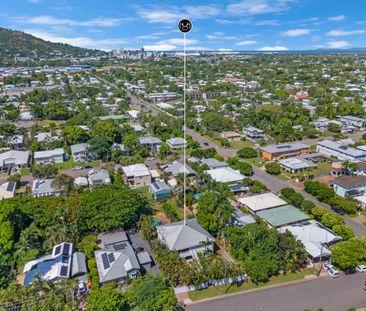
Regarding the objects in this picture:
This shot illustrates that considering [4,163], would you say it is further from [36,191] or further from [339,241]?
[339,241]

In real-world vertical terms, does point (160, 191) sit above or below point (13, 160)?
below

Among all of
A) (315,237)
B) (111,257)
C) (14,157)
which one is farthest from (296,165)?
(14,157)

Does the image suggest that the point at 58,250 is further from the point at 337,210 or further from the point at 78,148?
the point at 78,148

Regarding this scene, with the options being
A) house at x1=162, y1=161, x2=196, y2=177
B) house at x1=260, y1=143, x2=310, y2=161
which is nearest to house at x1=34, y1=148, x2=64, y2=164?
house at x1=162, y1=161, x2=196, y2=177

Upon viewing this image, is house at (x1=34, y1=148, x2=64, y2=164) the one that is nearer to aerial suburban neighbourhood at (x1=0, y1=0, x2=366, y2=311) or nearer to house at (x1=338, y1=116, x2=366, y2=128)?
aerial suburban neighbourhood at (x1=0, y1=0, x2=366, y2=311)

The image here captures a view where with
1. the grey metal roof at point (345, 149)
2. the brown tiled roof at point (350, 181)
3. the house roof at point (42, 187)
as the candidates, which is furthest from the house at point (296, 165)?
the house roof at point (42, 187)

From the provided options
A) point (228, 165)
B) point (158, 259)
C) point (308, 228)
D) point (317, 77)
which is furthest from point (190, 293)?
point (317, 77)

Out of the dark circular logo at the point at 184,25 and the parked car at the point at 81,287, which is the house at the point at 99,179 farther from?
the dark circular logo at the point at 184,25
